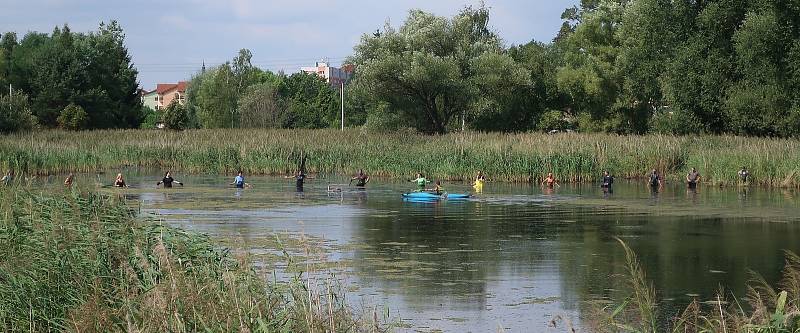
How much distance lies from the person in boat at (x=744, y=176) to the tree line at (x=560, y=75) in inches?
190

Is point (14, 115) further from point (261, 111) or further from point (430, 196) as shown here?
point (430, 196)

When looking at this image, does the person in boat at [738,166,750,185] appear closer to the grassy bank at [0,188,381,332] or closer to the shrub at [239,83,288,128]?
the grassy bank at [0,188,381,332]

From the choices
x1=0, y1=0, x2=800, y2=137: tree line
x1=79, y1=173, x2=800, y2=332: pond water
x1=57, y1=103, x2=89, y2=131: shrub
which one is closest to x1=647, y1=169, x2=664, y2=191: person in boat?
x1=79, y1=173, x2=800, y2=332: pond water

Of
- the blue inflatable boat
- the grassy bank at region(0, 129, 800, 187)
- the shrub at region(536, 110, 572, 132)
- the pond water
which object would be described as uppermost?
the shrub at region(536, 110, 572, 132)

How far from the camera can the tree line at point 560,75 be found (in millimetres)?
49125

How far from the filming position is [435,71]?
Answer: 59.2 metres

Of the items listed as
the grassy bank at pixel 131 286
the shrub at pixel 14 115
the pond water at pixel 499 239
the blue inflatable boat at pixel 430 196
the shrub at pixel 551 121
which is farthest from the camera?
the shrub at pixel 551 121

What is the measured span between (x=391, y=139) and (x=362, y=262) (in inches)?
1388

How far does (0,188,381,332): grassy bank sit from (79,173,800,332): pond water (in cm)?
63

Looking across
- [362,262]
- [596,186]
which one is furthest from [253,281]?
[596,186]

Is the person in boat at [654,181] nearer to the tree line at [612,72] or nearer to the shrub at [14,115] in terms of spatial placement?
the tree line at [612,72]

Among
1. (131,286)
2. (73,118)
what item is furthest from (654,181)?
(73,118)

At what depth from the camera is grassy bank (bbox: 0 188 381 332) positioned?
1038 centimetres

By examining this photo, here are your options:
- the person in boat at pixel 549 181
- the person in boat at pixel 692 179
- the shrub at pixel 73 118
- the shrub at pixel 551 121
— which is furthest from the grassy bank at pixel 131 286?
the shrub at pixel 73 118
